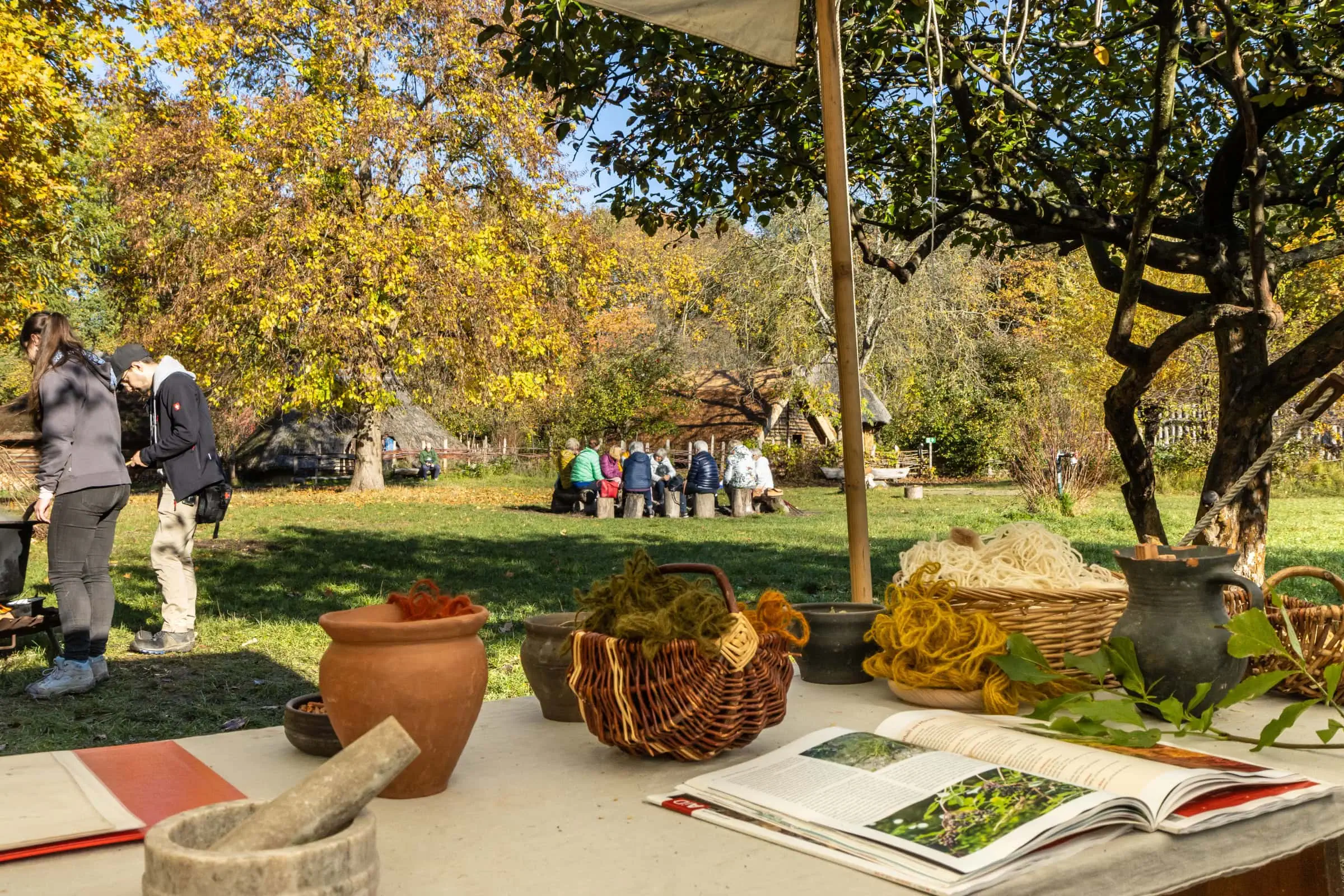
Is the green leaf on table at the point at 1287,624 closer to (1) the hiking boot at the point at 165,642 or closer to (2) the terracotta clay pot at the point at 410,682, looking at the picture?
(2) the terracotta clay pot at the point at 410,682

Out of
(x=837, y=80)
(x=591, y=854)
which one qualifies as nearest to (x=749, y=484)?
(x=837, y=80)

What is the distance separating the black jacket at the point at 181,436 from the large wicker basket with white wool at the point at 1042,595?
465cm

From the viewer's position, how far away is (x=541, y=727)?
2146 mm

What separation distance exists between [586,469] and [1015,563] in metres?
15.4

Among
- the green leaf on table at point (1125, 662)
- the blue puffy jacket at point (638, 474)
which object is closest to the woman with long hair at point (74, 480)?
the green leaf on table at point (1125, 662)

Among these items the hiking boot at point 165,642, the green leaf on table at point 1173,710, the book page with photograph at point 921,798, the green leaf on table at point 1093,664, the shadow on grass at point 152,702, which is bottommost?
the shadow on grass at point 152,702

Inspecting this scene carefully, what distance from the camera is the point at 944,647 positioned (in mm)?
2203

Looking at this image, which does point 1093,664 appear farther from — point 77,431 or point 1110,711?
point 77,431

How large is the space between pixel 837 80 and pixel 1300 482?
2206 centimetres

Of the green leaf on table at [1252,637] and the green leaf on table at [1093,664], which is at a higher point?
the green leaf on table at [1252,637]

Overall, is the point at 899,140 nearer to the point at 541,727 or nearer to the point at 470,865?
the point at 541,727

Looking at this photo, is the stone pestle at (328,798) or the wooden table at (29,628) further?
the wooden table at (29,628)

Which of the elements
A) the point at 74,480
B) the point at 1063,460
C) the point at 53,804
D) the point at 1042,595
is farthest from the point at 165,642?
the point at 1063,460

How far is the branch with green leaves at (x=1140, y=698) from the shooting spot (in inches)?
71.4
